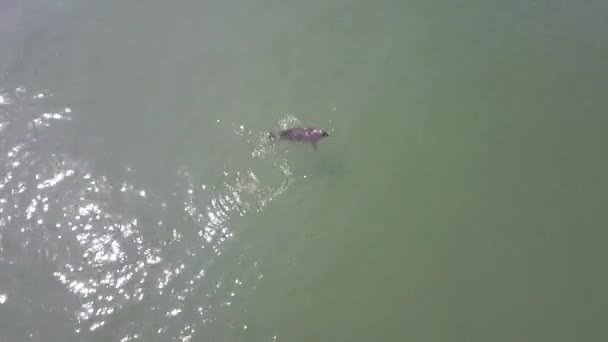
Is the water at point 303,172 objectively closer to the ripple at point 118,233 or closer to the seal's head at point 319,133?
the ripple at point 118,233

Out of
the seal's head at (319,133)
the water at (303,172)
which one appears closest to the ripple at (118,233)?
the water at (303,172)

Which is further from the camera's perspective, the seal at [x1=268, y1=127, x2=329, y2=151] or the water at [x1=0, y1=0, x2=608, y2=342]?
the seal at [x1=268, y1=127, x2=329, y2=151]

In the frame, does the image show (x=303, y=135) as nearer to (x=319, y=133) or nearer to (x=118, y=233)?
(x=319, y=133)

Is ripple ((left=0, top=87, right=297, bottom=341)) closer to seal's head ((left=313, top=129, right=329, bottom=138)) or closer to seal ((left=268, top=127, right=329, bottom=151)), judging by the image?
seal ((left=268, top=127, right=329, bottom=151))

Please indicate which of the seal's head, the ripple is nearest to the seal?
the seal's head

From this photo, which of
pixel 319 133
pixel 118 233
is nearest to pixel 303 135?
pixel 319 133

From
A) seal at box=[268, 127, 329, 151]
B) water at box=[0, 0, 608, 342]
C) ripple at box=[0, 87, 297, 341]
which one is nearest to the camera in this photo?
ripple at box=[0, 87, 297, 341]

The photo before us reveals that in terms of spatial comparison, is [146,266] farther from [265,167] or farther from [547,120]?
[547,120]
